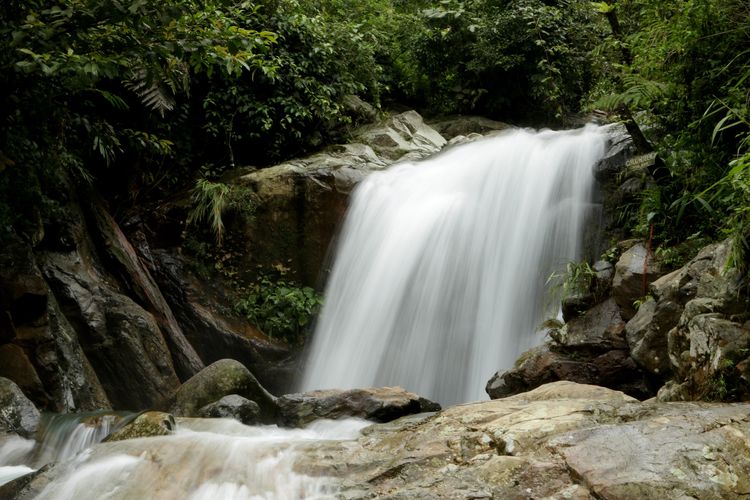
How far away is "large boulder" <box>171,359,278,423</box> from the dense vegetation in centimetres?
249

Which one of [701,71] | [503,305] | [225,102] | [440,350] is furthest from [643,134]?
[225,102]

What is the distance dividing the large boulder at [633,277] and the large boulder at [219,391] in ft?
11.0

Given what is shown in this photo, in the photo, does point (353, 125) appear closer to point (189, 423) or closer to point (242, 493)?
point (189, 423)

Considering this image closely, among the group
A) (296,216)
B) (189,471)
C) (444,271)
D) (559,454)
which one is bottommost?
(189,471)

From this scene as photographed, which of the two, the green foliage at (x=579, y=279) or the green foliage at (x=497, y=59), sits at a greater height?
the green foliage at (x=497, y=59)

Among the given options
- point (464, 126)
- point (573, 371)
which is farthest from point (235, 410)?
point (464, 126)

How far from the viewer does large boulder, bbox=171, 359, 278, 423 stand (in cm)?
588

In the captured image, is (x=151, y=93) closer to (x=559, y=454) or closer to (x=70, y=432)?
(x=70, y=432)

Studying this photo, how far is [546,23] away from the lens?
1208cm

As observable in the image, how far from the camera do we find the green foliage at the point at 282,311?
9094 millimetres

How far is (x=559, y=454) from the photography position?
119 inches

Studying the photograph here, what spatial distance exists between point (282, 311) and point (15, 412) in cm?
443

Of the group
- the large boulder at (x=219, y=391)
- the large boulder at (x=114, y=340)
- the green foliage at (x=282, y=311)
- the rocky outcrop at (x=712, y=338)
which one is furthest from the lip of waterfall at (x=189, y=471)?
the green foliage at (x=282, y=311)

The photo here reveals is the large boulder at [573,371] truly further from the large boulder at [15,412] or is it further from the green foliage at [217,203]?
the green foliage at [217,203]
